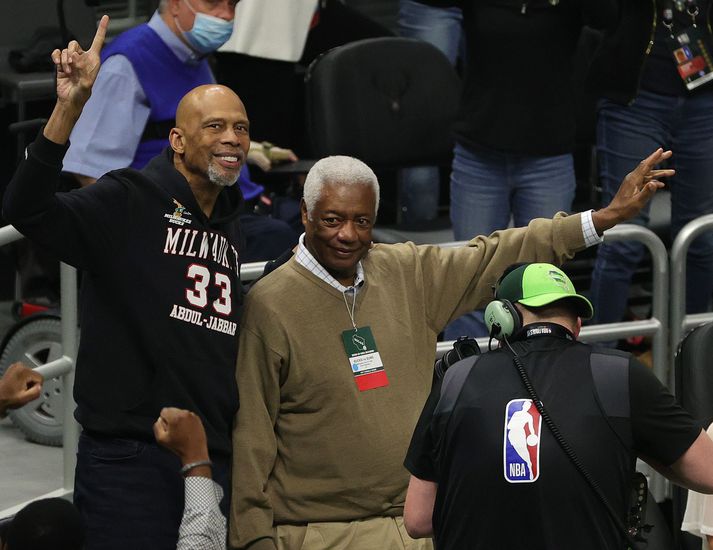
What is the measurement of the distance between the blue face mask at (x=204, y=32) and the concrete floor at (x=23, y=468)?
5.47 ft

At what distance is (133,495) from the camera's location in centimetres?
441

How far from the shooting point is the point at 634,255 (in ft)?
21.0

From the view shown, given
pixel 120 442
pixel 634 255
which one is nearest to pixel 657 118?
pixel 634 255

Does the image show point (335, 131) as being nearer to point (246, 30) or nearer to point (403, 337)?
point (246, 30)

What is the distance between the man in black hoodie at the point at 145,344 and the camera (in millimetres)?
4363

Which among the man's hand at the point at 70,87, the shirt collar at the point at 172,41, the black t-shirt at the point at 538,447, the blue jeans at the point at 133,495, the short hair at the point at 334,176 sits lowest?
the blue jeans at the point at 133,495

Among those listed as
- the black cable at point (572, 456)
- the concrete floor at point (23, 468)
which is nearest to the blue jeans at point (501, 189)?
the concrete floor at point (23, 468)

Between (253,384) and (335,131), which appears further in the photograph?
(335,131)

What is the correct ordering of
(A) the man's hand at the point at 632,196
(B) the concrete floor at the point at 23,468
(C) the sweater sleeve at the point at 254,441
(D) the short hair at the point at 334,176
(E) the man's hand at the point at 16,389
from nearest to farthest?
(E) the man's hand at the point at 16,389 → (C) the sweater sleeve at the point at 254,441 → (D) the short hair at the point at 334,176 → (A) the man's hand at the point at 632,196 → (B) the concrete floor at the point at 23,468

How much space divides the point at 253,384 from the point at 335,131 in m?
2.56

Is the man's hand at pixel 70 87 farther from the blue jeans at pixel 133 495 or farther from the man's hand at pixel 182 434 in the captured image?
the blue jeans at pixel 133 495

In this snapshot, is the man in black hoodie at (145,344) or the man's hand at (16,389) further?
the man in black hoodie at (145,344)

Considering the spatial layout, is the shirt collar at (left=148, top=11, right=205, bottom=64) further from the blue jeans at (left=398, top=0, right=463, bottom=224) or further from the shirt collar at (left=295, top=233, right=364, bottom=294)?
the blue jeans at (left=398, top=0, right=463, bottom=224)

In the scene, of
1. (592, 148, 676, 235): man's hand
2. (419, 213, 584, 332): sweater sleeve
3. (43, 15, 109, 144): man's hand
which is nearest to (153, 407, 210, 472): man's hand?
(43, 15, 109, 144): man's hand
